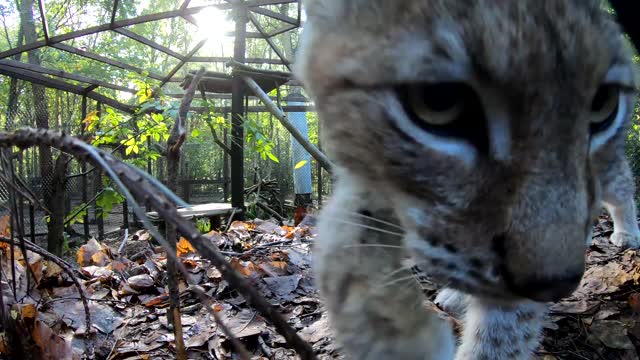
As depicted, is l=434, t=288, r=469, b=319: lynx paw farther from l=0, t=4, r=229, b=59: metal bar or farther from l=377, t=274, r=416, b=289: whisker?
l=0, t=4, r=229, b=59: metal bar

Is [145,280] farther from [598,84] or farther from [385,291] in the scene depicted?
[598,84]

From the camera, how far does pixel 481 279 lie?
1.16 meters

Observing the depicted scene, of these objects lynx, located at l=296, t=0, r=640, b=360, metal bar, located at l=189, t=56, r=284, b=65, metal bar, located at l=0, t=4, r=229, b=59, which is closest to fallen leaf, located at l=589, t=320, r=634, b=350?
lynx, located at l=296, t=0, r=640, b=360

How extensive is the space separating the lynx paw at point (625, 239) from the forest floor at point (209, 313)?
1.00 metres

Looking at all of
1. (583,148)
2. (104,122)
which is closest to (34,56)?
(104,122)

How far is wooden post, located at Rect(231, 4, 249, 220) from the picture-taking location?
21.3ft

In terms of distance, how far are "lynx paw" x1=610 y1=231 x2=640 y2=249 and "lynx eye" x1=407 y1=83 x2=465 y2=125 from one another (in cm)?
399

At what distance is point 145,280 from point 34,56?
8818 millimetres

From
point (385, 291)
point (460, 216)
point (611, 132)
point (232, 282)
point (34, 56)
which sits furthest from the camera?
point (34, 56)

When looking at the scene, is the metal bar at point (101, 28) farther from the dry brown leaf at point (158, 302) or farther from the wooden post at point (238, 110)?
the dry brown leaf at point (158, 302)

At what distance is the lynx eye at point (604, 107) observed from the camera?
1359mm

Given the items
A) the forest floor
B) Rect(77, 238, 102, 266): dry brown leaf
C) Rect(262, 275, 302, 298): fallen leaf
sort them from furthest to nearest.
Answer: Rect(77, 238, 102, 266): dry brown leaf, Rect(262, 275, 302, 298): fallen leaf, the forest floor

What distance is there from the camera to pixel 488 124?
117 centimetres

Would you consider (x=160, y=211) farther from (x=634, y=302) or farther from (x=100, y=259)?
(x=100, y=259)
